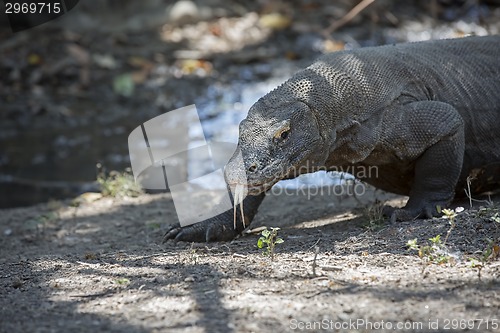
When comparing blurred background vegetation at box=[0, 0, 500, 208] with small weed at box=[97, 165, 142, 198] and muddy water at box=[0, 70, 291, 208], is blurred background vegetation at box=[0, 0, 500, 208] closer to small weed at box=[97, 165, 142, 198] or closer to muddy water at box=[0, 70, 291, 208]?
muddy water at box=[0, 70, 291, 208]

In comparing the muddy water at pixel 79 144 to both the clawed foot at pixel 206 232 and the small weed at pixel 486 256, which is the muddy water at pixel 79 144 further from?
the small weed at pixel 486 256

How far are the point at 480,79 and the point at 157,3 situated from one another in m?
8.93

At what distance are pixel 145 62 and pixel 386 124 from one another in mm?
7581

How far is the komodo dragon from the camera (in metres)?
4.57

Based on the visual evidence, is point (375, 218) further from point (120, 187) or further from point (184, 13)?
point (184, 13)

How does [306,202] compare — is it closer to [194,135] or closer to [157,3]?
[194,135]

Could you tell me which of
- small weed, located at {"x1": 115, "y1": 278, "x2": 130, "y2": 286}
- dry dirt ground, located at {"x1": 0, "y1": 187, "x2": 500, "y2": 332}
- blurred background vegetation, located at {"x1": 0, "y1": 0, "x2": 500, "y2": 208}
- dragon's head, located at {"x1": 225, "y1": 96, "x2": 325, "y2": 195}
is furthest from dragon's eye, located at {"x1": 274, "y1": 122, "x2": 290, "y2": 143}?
blurred background vegetation, located at {"x1": 0, "y1": 0, "x2": 500, "y2": 208}

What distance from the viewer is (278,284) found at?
145 inches

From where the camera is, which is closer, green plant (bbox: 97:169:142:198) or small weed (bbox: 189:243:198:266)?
small weed (bbox: 189:243:198:266)

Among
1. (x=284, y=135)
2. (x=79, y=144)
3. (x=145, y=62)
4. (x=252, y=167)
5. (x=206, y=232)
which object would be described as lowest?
(x=206, y=232)

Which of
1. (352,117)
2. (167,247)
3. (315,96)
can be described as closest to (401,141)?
(352,117)

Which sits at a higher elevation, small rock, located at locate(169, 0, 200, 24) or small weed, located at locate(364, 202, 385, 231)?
small rock, located at locate(169, 0, 200, 24)

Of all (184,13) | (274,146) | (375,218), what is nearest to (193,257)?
(274,146)

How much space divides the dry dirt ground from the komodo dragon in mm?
427
